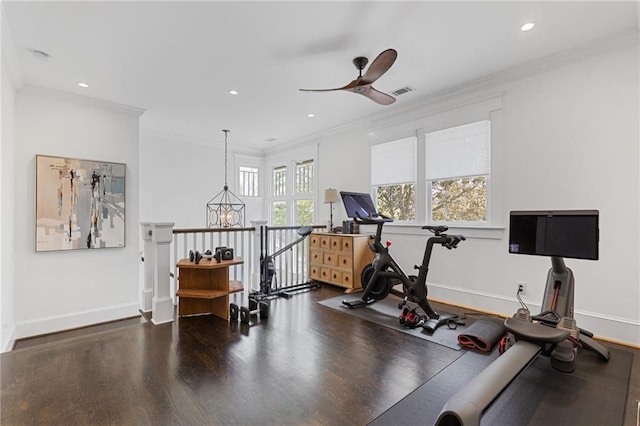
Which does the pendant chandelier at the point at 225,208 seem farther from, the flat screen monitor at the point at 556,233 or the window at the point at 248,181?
the flat screen monitor at the point at 556,233

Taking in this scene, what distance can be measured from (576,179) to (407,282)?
2.12 m

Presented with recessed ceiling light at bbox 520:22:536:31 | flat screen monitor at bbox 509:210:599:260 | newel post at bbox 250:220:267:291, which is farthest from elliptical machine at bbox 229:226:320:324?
recessed ceiling light at bbox 520:22:536:31

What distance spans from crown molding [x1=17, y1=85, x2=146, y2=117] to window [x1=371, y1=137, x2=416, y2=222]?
12.7 ft

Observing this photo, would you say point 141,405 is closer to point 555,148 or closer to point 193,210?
point 555,148

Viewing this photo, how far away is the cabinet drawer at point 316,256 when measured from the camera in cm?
530

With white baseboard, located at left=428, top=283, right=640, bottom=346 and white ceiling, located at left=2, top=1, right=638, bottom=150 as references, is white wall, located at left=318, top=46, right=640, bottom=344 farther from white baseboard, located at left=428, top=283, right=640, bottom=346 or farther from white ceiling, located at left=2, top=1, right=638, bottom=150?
white ceiling, located at left=2, top=1, right=638, bottom=150

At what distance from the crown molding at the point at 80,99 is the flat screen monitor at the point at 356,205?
3.39 meters

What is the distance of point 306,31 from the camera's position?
2721mm

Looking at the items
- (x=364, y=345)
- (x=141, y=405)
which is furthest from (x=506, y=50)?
(x=141, y=405)

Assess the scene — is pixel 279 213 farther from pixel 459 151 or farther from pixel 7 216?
pixel 7 216

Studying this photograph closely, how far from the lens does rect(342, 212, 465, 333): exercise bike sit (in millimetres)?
3291

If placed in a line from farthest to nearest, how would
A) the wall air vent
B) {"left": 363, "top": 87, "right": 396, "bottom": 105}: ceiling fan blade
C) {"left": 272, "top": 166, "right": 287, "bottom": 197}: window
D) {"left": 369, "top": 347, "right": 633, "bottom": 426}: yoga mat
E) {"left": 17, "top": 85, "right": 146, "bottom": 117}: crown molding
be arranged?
{"left": 272, "top": 166, "right": 287, "bottom": 197}: window → the wall air vent → {"left": 17, "top": 85, "right": 146, "bottom": 117}: crown molding → {"left": 363, "top": 87, "right": 396, "bottom": 105}: ceiling fan blade → {"left": 369, "top": 347, "right": 633, "bottom": 426}: yoga mat

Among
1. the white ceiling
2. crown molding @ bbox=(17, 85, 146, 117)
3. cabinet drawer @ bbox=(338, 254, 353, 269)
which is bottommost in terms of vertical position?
cabinet drawer @ bbox=(338, 254, 353, 269)

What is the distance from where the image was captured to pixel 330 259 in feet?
16.8
